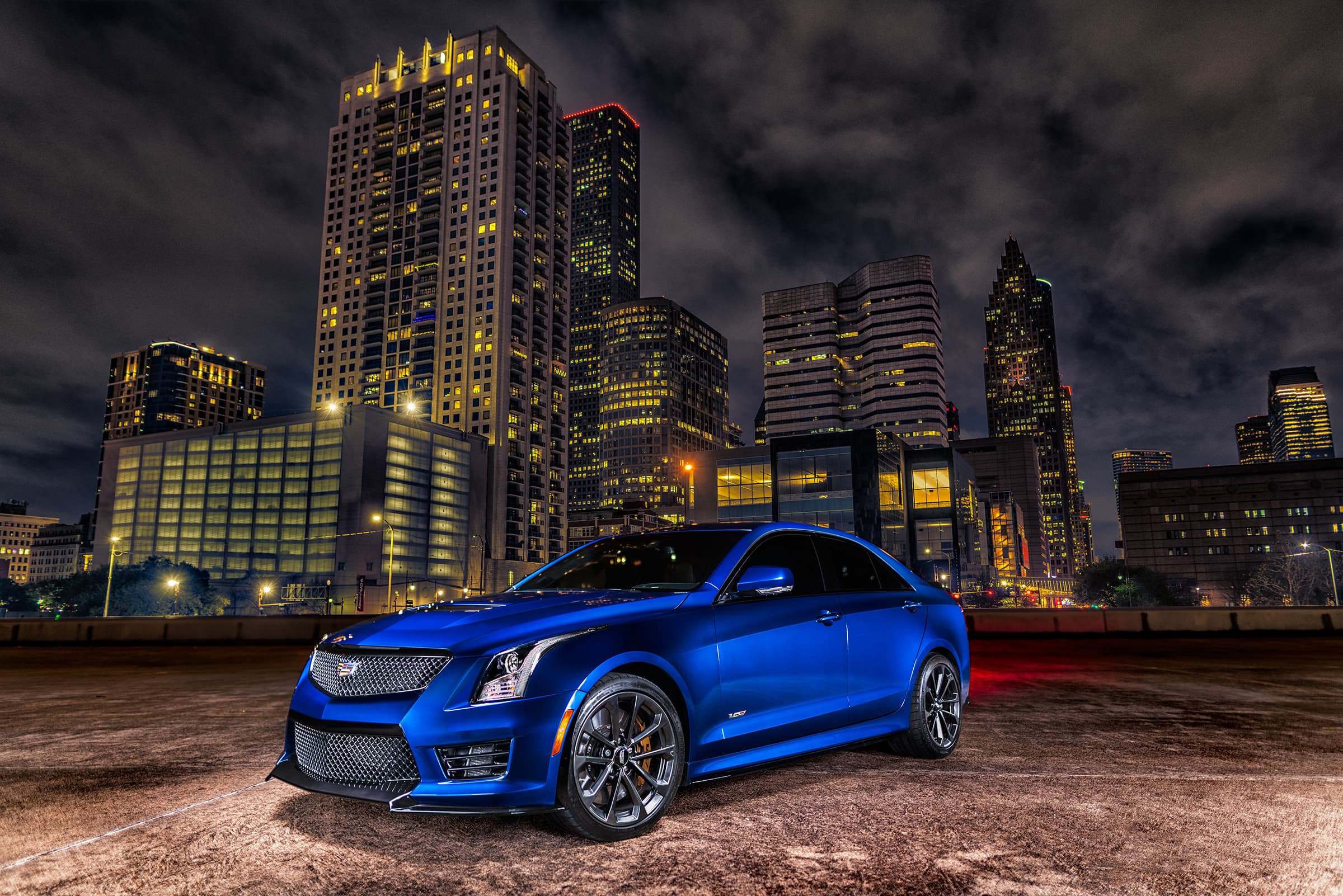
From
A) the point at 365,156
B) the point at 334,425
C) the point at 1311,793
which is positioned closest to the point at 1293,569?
the point at 1311,793

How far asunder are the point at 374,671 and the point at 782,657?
7.21ft

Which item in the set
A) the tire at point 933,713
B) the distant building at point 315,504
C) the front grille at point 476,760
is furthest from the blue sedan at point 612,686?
the distant building at point 315,504

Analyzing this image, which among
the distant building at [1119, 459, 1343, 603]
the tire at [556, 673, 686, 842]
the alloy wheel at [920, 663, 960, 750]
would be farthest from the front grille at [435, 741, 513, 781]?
the distant building at [1119, 459, 1343, 603]

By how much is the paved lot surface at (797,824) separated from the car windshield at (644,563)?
126cm

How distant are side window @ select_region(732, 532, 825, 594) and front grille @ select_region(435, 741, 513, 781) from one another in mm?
1886

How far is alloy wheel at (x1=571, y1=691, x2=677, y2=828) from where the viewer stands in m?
3.69

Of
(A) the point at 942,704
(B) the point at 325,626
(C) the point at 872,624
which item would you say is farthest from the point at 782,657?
(B) the point at 325,626

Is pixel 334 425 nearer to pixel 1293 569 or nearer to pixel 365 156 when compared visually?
pixel 365 156

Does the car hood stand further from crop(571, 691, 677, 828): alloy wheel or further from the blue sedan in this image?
crop(571, 691, 677, 828): alloy wheel

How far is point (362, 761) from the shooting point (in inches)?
142

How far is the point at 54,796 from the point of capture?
467 centimetres

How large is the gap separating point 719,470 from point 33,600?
104 meters

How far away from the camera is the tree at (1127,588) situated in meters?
97.7

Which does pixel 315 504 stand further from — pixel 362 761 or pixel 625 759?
pixel 625 759
